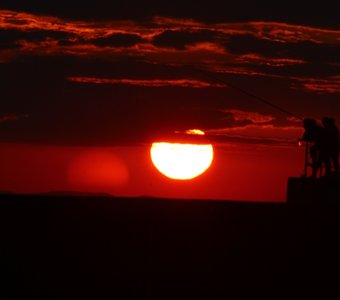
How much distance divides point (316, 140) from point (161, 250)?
21.0 ft

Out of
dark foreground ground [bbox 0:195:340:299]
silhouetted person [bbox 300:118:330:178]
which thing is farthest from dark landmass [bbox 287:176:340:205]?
dark foreground ground [bbox 0:195:340:299]

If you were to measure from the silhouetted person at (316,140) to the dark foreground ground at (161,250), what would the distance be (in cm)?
347

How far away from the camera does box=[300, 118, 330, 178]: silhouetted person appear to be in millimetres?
25859

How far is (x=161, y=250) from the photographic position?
21.1 metres

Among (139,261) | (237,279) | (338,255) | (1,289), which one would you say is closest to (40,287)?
(1,289)

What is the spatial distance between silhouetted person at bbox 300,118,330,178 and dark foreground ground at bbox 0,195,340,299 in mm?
3469

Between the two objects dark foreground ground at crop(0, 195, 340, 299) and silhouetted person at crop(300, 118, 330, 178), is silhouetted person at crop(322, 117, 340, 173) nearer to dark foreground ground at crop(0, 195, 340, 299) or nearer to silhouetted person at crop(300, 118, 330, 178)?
silhouetted person at crop(300, 118, 330, 178)

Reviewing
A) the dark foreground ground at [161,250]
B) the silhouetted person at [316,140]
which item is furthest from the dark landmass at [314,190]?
the dark foreground ground at [161,250]

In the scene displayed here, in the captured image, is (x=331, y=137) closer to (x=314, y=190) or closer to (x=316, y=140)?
(x=316, y=140)

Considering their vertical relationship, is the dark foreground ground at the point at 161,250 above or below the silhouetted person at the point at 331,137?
below

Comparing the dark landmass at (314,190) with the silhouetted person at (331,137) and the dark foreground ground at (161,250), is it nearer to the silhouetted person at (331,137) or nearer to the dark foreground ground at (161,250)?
the silhouetted person at (331,137)

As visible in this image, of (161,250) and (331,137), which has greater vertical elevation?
(331,137)

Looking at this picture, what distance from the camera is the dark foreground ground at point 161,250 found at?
66.4 ft

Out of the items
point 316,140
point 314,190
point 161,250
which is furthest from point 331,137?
point 161,250
